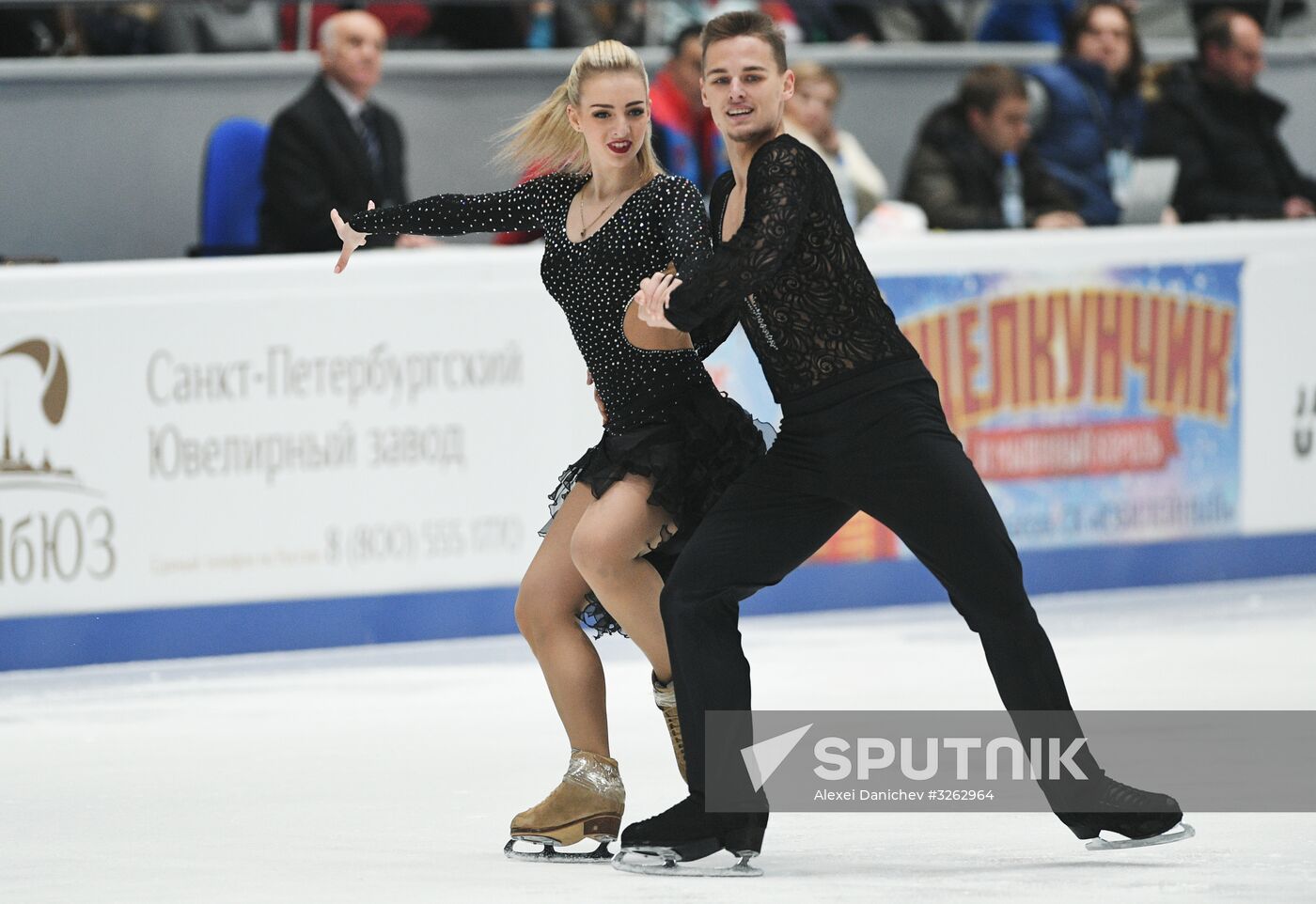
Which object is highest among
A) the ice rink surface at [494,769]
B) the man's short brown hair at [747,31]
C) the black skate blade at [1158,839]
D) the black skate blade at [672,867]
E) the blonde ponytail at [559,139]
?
the man's short brown hair at [747,31]

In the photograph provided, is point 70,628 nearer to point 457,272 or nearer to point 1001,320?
point 457,272

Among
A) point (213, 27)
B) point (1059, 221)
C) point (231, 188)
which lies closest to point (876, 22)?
point (1059, 221)

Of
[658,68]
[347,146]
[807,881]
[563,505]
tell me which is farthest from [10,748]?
[658,68]

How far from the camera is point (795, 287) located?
11.8 feet

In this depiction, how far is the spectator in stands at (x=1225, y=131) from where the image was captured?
8320 mm

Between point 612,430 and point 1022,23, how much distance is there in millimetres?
6356

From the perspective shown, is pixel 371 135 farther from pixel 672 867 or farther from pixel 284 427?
pixel 672 867

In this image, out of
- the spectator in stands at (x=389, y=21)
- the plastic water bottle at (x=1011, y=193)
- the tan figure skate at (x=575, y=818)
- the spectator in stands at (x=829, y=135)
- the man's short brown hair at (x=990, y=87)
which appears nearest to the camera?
the tan figure skate at (x=575, y=818)

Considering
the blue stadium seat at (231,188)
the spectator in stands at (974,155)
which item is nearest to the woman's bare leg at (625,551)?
the blue stadium seat at (231,188)

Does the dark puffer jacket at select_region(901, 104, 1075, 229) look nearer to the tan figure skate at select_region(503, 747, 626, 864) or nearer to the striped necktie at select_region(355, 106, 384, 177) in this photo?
the striped necktie at select_region(355, 106, 384, 177)

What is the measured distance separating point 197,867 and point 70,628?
2.31 m

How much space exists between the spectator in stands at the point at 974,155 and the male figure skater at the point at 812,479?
14.0 feet

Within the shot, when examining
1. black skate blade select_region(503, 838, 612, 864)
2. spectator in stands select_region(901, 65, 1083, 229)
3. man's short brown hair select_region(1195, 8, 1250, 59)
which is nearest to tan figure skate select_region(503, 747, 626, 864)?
black skate blade select_region(503, 838, 612, 864)

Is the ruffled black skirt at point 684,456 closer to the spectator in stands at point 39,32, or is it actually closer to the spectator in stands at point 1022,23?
the spectator in stands at point 39,32
